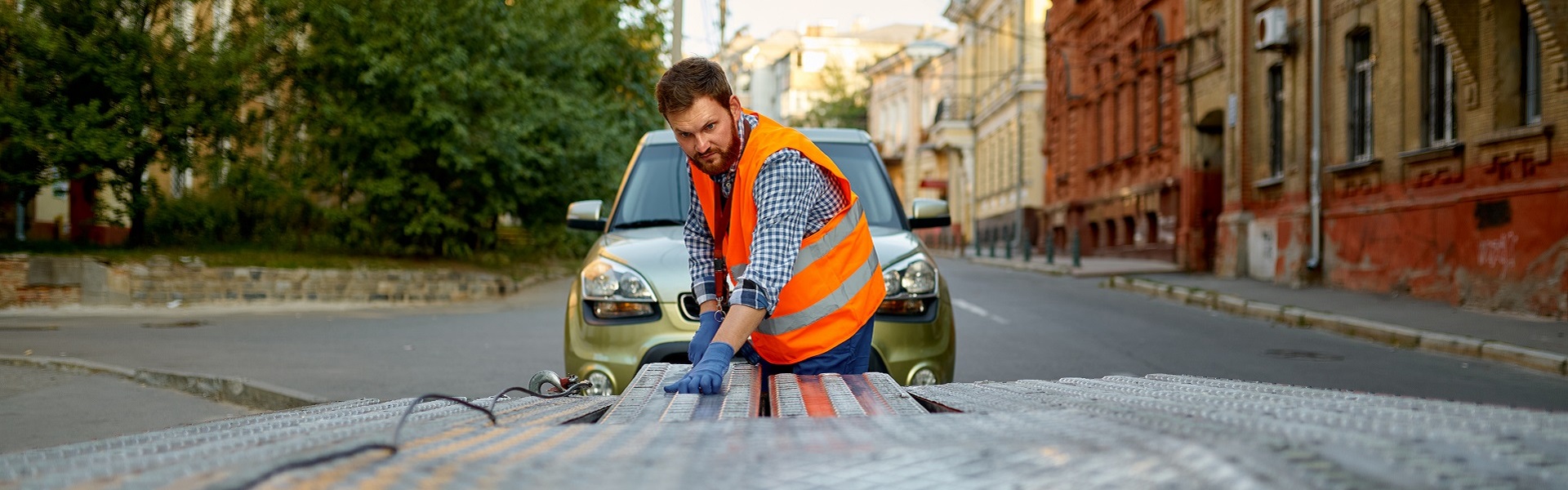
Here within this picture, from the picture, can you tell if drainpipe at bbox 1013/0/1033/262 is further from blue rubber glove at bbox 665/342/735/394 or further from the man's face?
blue rubber glove at bbox 665/342/735/394

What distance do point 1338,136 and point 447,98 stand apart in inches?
522

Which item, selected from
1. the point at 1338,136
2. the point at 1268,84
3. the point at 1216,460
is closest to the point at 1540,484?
the point at 1216,460

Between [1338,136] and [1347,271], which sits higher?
[1338,136]

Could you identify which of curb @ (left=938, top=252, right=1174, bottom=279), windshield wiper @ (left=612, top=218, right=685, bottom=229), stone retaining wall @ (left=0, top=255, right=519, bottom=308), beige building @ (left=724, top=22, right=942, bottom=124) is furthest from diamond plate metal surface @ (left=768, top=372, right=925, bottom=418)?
beige building @ (left=724, top=22, right=942, bottom=124)

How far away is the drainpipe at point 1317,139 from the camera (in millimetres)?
18688

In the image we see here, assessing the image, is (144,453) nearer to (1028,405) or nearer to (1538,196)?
(1028,405)

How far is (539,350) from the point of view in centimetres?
1030

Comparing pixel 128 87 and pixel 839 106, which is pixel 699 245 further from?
pixel 839 106

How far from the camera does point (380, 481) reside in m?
1.37

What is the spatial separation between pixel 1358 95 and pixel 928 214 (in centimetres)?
1420

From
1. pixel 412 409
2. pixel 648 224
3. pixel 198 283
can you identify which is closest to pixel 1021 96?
pixel 198 283

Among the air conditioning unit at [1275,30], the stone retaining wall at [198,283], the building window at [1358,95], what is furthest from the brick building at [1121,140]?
the stone retaining wall at [198,283]

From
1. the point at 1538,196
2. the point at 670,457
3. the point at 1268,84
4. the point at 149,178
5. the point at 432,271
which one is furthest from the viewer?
the point at 1268,84

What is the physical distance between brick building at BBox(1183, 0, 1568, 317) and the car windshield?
371 inches
